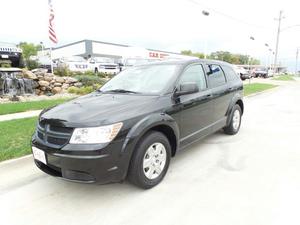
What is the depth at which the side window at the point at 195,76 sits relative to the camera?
412 centimetres

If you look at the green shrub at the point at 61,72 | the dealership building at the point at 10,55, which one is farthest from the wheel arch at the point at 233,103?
the green shrub at the point at 61,72

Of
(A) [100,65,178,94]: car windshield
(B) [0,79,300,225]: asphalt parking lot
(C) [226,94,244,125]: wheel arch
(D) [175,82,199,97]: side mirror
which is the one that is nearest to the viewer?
(B) [0,79,300,225]: asphalt parking lot

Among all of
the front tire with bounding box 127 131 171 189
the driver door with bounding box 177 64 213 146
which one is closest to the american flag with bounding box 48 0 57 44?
the driver door with bounding box 177 64 213 146

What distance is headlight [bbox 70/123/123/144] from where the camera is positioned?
286cm

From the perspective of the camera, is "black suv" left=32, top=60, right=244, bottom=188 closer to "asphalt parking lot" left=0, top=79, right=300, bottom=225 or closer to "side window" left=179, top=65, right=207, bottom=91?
"side window" left=179, top=65, right=207, bottom=91

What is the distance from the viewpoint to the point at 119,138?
294 cm

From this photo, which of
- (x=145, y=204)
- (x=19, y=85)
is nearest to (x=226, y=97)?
(x=145, y=204)

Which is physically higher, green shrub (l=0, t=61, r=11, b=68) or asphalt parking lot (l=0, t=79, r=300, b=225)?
green shrub (l=0, t=61, r=11, b=68)

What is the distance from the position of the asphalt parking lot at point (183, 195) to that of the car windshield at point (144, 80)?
1323mm

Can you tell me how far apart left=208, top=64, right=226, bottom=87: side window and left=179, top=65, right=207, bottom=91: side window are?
0.27 metres

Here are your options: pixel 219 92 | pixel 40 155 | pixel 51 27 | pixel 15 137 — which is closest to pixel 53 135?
pixel 40 155

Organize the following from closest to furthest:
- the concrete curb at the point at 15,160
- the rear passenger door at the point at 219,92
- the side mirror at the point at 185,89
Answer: the side mirror at the point at 185,89, the concrete curb at the point at 15,160, the rear passenger door at the point at 219,92

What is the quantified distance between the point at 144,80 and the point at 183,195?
1.89m

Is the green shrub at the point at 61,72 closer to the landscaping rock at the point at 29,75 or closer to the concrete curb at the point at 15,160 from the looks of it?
the landscaping rock at the point at 29,75
